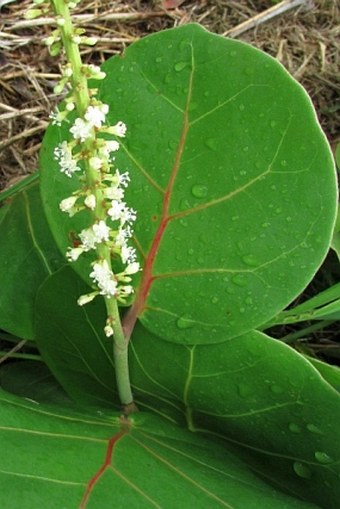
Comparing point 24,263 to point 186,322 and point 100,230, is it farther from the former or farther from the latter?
point 100,230

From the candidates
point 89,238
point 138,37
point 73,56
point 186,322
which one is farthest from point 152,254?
point 138,37

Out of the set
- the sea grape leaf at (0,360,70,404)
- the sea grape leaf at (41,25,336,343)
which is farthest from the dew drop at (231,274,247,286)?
the sea grape leaf at (0,360,70,404)

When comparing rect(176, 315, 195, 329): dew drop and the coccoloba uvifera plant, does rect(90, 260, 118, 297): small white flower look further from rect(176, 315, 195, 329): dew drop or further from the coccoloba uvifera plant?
rect(176, 315, 195, 329): dew drop

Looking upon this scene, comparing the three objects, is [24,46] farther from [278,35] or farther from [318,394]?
[318,394]

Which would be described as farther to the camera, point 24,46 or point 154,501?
point 24,46

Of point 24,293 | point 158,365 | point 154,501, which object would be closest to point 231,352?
point 158,365

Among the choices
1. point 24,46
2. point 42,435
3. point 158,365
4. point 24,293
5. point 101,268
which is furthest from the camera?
point 24,46

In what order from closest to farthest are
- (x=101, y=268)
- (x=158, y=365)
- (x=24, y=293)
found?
1. (x=101, y=268)
2. (x=158, y=365)
3. (x=24, y=293)
